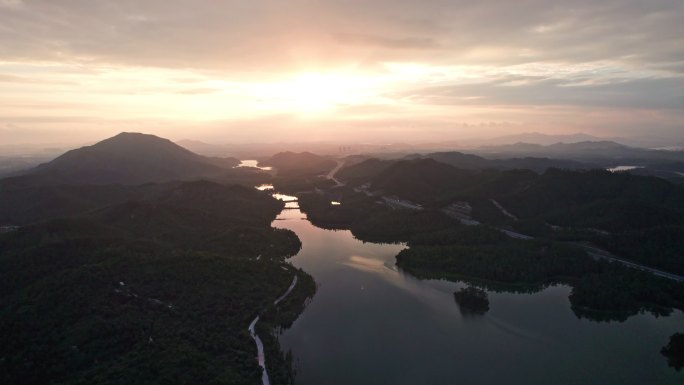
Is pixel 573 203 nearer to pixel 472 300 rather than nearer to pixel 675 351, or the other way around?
pixel 472 300

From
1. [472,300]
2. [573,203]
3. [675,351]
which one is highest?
[573,203]

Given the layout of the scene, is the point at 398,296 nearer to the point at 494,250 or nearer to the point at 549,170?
the point at 494,250

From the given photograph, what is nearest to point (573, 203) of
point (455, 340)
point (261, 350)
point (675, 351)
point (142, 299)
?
point (675, 351)

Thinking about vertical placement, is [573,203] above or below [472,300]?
above

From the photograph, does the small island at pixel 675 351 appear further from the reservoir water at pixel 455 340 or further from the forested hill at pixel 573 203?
the forested hill at pixel 573 203

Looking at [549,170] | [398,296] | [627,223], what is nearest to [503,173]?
[549,170]

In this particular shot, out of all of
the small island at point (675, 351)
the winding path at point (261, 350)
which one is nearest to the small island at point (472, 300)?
the small island at point (675, 351)
